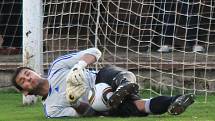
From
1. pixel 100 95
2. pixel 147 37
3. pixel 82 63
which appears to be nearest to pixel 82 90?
pixel 82 63

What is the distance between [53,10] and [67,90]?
4114mm

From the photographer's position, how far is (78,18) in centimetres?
1067

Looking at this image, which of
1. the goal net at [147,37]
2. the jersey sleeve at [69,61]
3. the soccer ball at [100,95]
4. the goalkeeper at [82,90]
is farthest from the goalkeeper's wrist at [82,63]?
the goal net at [147,37]

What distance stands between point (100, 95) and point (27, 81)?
2.10ft

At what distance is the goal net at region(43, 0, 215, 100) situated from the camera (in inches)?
393

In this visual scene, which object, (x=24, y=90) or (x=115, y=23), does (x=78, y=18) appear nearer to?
(x=115, y=23)

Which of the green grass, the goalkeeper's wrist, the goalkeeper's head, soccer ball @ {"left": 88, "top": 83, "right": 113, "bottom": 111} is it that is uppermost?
the goalkeeper's wrist

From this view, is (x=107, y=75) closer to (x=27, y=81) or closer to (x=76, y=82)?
(x=76, y=82)

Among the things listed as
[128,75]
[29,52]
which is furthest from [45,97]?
[29,52]

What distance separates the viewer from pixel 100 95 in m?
6.47

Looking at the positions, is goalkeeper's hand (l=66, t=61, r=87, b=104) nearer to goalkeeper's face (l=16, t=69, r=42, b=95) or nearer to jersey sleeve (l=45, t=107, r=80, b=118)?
goalkeeper's face (l=16, t=69, r=42, b=95)

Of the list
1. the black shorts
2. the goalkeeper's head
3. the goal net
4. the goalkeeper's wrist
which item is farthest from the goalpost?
the goalkeeper's wrist

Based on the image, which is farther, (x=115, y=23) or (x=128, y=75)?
(x=115, y=23)

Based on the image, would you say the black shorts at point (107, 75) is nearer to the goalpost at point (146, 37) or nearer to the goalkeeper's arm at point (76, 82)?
the goalkeeper's arm at point (76, 82)
